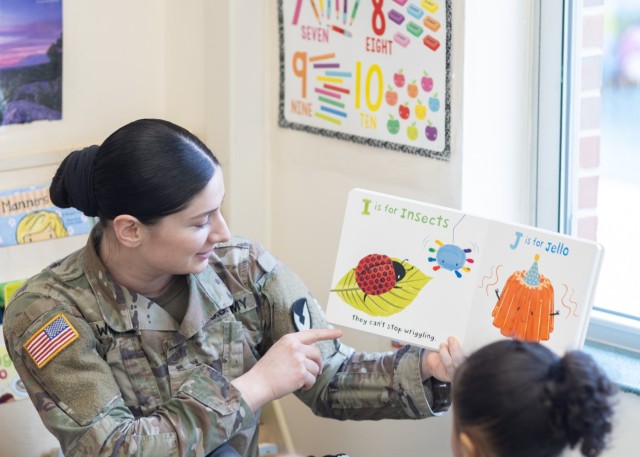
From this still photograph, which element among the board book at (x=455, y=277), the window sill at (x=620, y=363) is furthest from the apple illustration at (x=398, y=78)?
the window sill at (x=620, y=363)

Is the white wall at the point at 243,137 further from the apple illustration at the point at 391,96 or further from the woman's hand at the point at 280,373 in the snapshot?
the woman's hand at the point at 280,373

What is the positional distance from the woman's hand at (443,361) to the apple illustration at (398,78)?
2.06 feet

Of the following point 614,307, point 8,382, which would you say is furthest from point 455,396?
point 8,382

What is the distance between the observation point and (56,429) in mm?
1807

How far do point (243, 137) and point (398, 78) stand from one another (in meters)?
0.55

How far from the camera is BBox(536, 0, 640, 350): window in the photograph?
2111 millimetres

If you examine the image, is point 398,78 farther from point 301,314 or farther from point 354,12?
point 301,314

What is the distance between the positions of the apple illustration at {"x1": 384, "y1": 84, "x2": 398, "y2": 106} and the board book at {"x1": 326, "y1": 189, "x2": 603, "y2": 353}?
17.2 inches

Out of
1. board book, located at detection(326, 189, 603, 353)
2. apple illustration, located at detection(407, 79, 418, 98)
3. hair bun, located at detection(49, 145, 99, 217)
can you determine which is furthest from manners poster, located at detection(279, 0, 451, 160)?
hair bun, located at detection(49, 145, 99, 217)

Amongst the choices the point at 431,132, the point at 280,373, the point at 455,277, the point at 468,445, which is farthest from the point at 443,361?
the point at 431,132

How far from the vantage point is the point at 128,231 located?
6.10 feet

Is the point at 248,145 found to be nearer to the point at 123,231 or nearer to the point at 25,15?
the point at 25,15

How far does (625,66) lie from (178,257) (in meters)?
0.99

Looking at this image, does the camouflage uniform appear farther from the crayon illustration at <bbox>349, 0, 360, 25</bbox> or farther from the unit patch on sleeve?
the crayon illustration at <bbox>349, 0, 360, 25</bbox>
